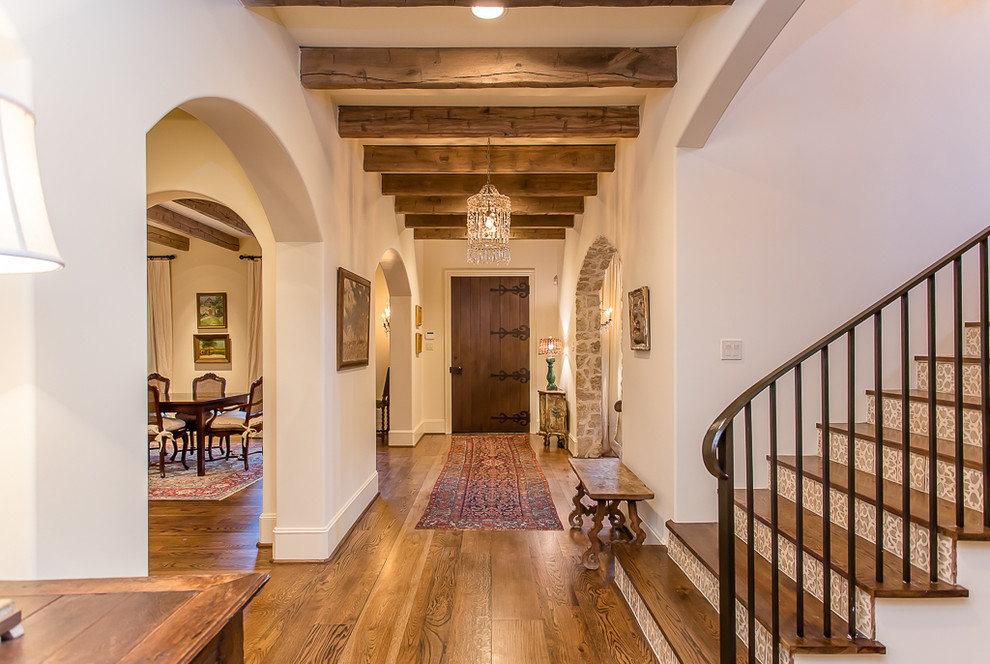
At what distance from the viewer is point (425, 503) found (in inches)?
179

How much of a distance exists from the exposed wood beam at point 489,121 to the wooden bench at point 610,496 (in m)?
2.18

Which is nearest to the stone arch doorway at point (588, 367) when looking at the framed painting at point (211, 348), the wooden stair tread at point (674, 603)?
the wooden stair tread at point (674, 603)

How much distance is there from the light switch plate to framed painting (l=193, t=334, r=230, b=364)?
7.34m

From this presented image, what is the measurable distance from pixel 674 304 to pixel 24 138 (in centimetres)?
264

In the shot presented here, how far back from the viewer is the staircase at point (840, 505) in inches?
71.4

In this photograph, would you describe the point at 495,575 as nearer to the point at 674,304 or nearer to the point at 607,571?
the point at 607,571

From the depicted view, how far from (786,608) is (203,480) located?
520cm

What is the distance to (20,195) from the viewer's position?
2.64 ft

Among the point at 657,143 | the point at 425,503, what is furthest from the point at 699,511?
the point at 425,503

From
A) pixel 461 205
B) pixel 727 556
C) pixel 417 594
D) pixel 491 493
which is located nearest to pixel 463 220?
pixel 461 205

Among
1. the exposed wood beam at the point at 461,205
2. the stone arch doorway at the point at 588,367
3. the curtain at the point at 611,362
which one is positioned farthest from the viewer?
the curtain at the point at 611,362

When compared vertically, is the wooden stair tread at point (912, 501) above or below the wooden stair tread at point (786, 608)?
above

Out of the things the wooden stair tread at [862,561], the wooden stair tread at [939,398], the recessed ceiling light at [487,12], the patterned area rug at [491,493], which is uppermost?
the recessed ceiling light at [487,12]

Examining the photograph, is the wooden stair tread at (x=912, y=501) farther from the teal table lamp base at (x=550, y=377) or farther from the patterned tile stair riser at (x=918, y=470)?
the teal table lamp base at (x=550, y=377)
